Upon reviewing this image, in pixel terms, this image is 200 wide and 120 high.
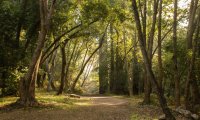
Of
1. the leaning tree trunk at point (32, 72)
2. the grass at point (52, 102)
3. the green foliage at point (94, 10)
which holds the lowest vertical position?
the grass at point (52, 102)

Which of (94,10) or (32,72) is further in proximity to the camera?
(94,10)

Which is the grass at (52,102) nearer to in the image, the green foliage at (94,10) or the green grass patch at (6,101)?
the green grass patch at (6,101)

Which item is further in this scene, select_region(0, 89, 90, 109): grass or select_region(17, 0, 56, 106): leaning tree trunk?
select_region(0, 89, 90, 109): grass

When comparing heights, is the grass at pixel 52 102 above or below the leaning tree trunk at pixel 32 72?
below

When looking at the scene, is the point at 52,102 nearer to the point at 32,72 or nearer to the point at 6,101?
the point at 6,101

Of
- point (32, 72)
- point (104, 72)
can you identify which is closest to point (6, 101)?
point (32, 72)

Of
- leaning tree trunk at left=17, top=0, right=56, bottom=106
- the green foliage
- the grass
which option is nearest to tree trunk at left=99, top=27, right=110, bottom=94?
the grass

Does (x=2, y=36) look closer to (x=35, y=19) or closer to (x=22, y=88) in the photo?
(x=35, y=19)

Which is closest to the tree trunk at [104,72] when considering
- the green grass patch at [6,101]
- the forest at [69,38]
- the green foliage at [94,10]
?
the forest at [69,38]

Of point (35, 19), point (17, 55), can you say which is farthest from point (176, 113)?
point (17, 55)

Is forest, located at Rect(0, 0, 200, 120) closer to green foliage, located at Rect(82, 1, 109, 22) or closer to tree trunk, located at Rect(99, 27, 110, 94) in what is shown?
green foliage, located at Rect(82, 1, 109, 22)

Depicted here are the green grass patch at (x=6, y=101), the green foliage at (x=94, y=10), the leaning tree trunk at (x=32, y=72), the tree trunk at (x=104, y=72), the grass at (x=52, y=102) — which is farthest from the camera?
the tree trunk at (x=104, y=72)

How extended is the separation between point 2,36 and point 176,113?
506 inches

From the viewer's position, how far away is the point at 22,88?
1478 cm
